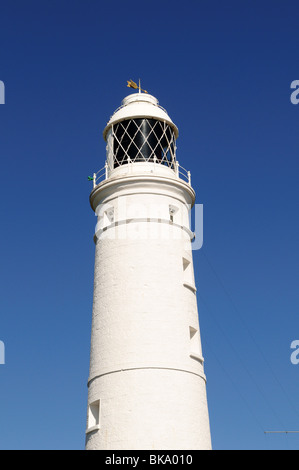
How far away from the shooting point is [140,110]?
1007 inches

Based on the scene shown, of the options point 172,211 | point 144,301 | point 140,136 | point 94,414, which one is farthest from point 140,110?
point 94,414

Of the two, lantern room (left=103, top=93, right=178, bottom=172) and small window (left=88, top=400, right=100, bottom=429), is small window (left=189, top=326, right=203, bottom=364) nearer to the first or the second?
small window (left=88, top=400, right=100, bottom=429)

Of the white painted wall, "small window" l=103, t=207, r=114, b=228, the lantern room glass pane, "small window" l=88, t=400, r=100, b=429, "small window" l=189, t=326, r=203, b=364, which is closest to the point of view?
the white painted wall

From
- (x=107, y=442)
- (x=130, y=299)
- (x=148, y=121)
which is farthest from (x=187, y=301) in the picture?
(x=148, y=121)

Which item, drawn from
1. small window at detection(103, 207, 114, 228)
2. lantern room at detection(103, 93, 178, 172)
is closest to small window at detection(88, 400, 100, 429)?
small window at detection(103, 207, 114, 228)

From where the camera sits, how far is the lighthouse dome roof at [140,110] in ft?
83.6

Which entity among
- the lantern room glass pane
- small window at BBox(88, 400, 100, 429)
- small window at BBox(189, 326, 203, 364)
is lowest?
small window at BBox(88, 400, 100, 429)

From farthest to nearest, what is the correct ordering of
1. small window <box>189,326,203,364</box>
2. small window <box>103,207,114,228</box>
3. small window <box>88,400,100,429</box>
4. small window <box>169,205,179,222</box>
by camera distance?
small window <box>169,205,179,222</box>
small window <box>103,207,114,228</box>
small window <box>189,326,203,364</box>
small window <box>88,400,100,429</box>

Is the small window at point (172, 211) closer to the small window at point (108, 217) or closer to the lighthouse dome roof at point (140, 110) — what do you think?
the small window at point (108, 217)

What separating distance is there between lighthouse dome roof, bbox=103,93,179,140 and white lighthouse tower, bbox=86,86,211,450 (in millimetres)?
46

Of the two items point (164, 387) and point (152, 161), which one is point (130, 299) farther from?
point (152, 161)

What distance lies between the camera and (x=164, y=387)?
2042cm

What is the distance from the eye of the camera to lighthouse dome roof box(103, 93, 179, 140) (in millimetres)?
25484
